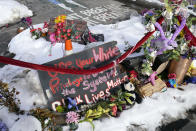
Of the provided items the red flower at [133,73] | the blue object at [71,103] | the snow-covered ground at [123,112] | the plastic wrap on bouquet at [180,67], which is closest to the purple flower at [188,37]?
the plastic wrap on bouquet at [180,67]

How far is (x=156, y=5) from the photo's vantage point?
29.3 ft

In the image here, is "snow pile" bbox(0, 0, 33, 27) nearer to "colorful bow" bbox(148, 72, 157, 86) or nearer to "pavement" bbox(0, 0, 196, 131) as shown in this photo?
"pavement" bbox(0, 0, 196, 131)

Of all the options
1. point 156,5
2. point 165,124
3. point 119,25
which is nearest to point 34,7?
point 119,25

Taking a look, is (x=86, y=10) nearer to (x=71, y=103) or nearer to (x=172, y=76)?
(x=172, y=76)

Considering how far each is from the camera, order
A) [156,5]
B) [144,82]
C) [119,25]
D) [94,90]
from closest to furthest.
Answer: [94,90]
[144,82]
[119,25]
[156,5]

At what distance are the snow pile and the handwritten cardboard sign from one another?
5280 millimetres

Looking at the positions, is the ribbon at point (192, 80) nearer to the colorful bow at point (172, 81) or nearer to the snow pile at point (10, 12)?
the colorful bow at point (172, 81)

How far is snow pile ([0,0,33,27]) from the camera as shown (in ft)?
21.3

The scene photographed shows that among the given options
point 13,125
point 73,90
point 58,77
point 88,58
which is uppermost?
point 88,58

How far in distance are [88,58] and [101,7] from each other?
6.55 metres

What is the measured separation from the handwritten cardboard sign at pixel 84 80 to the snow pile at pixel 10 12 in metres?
5.28

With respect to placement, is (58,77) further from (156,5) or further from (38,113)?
(156,5)

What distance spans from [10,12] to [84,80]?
5816 mm

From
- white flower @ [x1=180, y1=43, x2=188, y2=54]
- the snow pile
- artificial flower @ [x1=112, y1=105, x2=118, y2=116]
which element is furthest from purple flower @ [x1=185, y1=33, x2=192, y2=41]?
the snow pile
